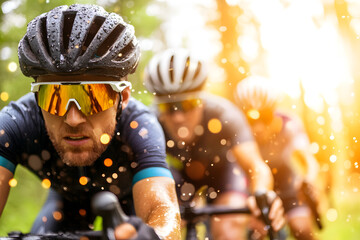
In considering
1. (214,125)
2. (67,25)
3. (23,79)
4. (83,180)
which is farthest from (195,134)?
(23,79)

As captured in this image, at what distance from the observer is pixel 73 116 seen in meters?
2.50

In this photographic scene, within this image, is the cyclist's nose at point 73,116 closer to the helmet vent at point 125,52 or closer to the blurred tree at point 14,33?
the helmet vent at point 125,52

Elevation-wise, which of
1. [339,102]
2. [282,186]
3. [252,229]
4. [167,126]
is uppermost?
[339,102]

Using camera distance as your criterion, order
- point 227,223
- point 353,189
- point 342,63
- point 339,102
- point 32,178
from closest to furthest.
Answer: point 227,223 < point 32,178 < point 342,63 < point 339,102 < point 353,189

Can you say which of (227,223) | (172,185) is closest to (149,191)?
(172,185)

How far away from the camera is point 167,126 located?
15.5 ft

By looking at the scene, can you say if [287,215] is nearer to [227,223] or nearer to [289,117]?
[289,117]

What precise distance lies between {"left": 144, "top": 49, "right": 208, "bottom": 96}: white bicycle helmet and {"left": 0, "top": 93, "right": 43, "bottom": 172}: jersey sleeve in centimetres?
201

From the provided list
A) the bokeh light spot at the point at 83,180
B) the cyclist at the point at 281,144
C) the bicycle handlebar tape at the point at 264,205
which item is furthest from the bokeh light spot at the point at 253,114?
the bokeh light spot at the point at 83,180

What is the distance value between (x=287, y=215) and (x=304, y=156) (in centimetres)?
75

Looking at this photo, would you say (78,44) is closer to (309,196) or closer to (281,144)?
(309,196)

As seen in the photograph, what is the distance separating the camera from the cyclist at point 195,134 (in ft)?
15.5

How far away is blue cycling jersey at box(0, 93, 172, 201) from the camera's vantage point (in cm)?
269

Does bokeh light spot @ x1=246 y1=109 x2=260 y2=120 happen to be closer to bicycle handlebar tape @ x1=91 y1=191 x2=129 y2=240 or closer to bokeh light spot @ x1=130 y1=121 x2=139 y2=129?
bokeh light spot @ x1=130 y1=121 x2=139 y2=129
